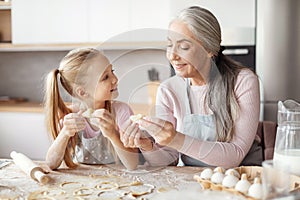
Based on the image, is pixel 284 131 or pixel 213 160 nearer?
pixel 284 131

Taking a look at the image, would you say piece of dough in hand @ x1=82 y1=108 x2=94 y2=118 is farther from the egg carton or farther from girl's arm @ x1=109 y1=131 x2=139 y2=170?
the egg carton

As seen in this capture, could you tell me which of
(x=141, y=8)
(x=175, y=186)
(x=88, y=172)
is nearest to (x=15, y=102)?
(x=141, y=8)

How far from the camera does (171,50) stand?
4.28 ft

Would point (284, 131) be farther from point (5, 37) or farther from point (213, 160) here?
point (5, 37)

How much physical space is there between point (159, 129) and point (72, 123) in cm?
27

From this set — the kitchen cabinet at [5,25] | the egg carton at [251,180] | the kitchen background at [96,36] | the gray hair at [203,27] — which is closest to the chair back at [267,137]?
the kitchen background at [96,36]

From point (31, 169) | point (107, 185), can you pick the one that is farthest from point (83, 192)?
point (31, 169)

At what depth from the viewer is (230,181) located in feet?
3.44

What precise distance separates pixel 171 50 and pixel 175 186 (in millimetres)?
372

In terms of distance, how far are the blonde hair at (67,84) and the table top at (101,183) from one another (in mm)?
86

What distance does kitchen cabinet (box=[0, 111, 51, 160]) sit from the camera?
10.2 ft

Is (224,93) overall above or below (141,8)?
below

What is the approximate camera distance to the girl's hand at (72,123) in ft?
4.42

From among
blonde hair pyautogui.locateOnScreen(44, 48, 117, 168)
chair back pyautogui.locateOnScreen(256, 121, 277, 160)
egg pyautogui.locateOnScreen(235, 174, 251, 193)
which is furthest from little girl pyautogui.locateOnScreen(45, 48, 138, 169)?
chair back pyautogui.locateOnScreen(256, 121, 277, 160)
